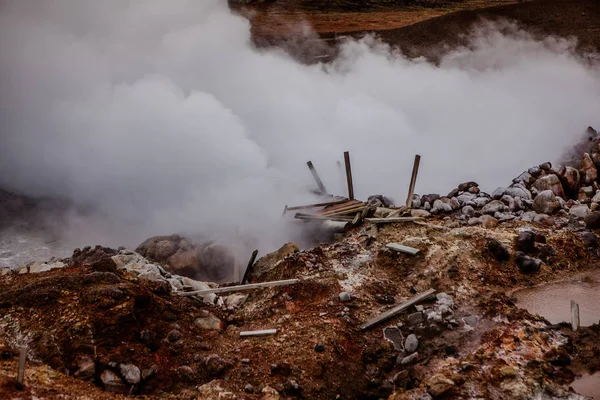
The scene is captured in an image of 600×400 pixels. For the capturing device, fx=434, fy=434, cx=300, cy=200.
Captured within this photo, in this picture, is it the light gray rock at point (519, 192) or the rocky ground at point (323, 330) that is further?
the light gray rock at point (519, 192)

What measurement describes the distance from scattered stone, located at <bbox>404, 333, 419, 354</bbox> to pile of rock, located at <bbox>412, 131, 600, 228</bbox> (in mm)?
3522

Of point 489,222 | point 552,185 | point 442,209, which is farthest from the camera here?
point 552,185

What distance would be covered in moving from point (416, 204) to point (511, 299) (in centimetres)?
330

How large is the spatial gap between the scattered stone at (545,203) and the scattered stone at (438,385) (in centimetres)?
523

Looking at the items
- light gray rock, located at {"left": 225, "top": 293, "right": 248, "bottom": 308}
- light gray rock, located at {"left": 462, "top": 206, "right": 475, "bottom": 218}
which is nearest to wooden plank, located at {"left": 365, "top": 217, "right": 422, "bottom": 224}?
light gray rock, located at {"left": 462, "top": 206, "right": 475, "bottom": 218}

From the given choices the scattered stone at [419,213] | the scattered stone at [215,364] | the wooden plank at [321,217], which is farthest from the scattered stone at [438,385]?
the wooden plank at [321,217]

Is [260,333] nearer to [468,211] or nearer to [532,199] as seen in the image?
[468,211]

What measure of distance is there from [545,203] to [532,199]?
20.6 inches

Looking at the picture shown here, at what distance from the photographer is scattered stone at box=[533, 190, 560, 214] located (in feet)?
25.4

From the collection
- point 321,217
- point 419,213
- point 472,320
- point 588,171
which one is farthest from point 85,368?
point 588,171

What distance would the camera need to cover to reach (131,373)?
394 cm

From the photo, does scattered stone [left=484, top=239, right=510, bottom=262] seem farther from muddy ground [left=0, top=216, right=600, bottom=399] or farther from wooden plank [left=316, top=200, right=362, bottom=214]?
wooden plank [left=316, top=200, right=362, bottom=214]

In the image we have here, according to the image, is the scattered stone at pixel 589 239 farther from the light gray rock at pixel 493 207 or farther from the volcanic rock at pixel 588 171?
the volcanic rock at pixel 588 171

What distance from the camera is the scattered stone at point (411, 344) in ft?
14.3
